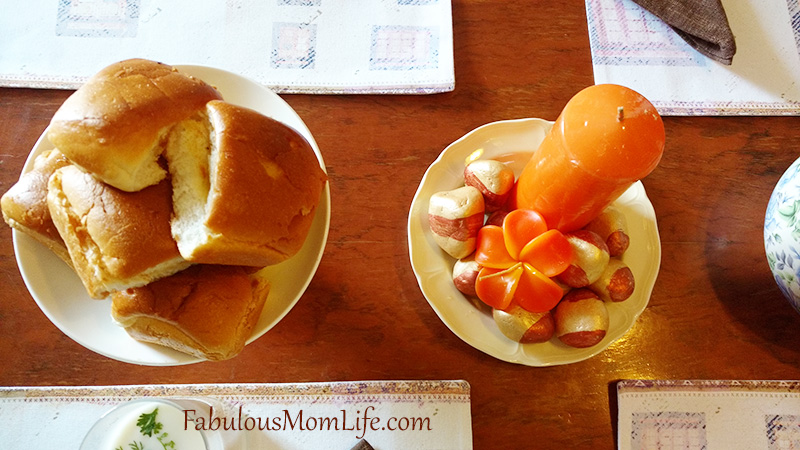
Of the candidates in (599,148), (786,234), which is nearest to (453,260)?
(599,148)

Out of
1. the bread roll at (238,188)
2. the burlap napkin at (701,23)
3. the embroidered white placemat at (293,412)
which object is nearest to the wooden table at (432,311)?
the embroidered white placemat at (293,412)

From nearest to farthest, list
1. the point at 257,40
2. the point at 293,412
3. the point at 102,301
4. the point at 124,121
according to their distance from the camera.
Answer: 1. the point at 124,121
2. the point at 102,301
3. the point at 293,412
4. the point at 257,40

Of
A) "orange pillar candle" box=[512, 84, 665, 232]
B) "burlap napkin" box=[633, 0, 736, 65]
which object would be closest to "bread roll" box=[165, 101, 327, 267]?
"orange pillar candle" box=[512, 84, 665, 232]

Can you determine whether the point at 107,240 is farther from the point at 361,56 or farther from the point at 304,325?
the point at 361,56

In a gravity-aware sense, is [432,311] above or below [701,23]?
below

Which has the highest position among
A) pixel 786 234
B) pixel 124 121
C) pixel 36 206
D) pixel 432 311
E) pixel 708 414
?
pixel 124 121

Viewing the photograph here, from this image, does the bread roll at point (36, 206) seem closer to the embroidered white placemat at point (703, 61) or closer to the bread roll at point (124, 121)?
the bread roll at point (124, 121)

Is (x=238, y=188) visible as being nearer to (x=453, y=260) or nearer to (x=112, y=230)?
(x=112, y=230)
